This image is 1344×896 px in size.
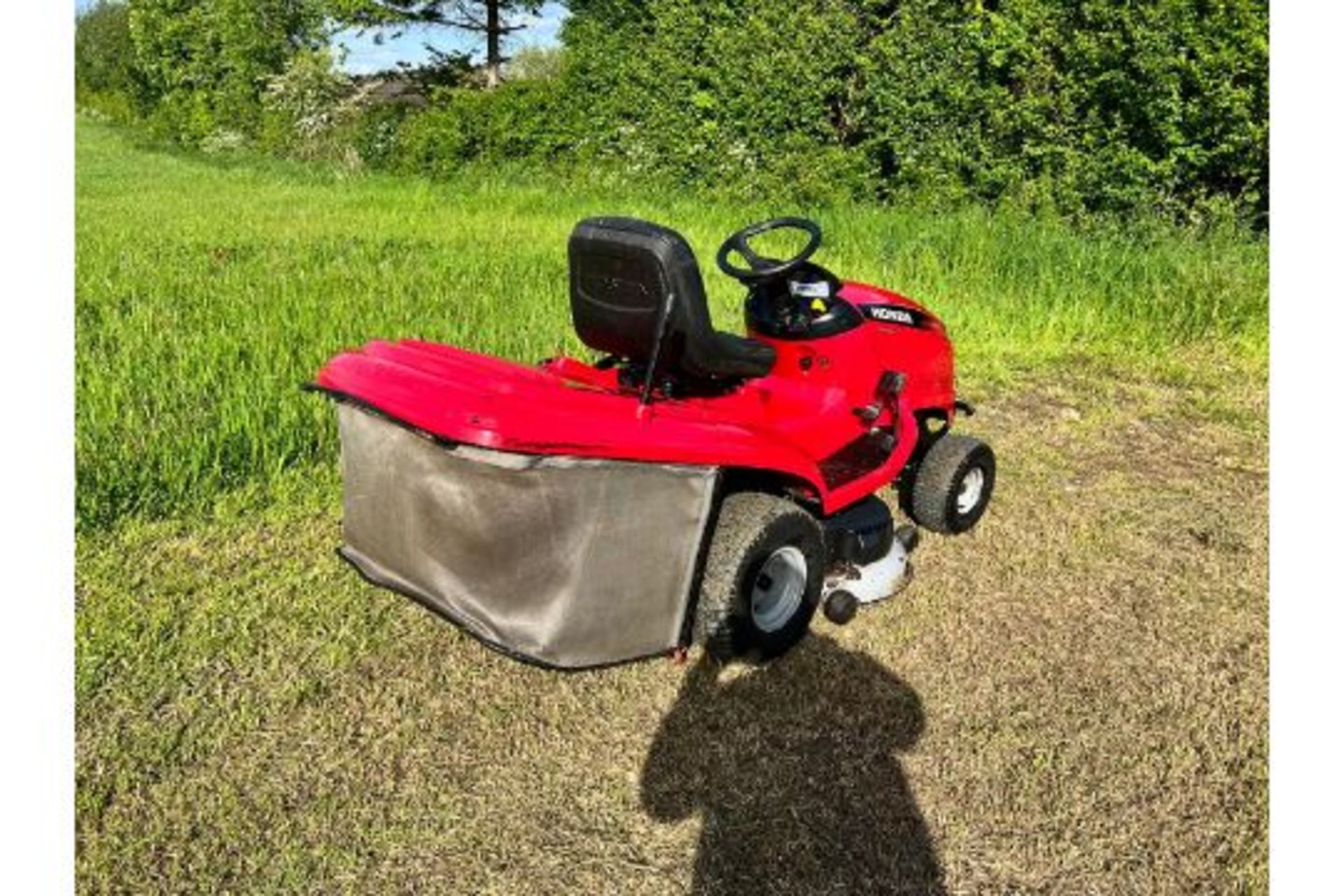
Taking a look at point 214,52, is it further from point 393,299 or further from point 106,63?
point 393,299

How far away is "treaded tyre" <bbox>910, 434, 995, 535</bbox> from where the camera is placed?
3.88 metres

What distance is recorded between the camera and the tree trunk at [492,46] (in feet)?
66.2

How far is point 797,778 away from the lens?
2641 mm

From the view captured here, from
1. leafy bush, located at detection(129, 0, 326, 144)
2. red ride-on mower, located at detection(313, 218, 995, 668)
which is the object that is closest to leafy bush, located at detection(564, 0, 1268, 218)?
red ride-on mower, located at detection(313, 218, 995, 668)

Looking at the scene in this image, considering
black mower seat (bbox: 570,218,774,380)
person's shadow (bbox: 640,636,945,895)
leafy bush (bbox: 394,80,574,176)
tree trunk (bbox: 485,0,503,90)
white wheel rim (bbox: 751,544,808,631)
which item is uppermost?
tree trunk (bbox: 485,0,503,90)

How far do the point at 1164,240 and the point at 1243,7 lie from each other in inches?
67.7

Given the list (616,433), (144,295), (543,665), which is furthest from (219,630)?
(144,295)

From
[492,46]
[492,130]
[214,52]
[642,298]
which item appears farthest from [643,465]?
[214,52]

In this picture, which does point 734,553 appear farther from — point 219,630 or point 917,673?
point 219,630

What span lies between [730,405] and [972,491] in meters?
1.37

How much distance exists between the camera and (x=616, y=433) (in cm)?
251

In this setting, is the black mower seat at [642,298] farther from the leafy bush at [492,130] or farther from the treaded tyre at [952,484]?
the leafy bush at [492,130]

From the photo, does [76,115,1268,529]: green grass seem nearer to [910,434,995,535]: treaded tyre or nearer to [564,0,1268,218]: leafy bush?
[564,0,1268,218]: leafy bush

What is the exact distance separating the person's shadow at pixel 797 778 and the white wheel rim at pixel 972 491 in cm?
115
